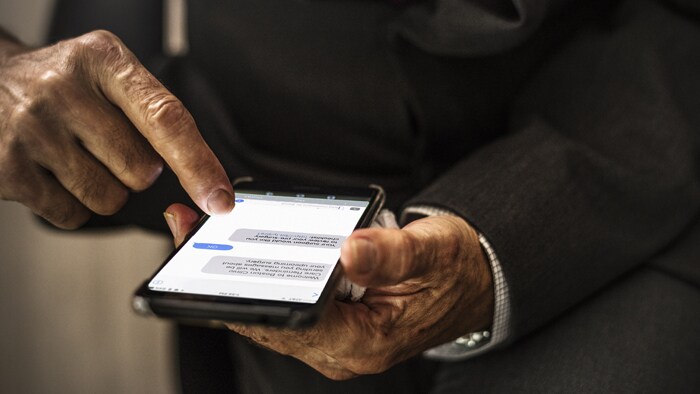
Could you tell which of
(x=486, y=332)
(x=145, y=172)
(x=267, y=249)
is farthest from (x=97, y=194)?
(x=486, y=332)

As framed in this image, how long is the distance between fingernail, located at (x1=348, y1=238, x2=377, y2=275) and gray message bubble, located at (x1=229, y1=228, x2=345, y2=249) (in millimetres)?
74

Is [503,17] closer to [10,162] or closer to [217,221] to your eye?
[217,221]

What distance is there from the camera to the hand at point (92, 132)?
1.40ft

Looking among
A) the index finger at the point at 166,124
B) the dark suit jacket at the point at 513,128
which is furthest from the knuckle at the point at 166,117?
the dark suit jacket at the point at 513,128

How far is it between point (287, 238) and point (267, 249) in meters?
0.02

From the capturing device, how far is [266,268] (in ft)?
1.37

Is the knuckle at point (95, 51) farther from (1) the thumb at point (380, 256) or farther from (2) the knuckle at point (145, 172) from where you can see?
A: (1) the thumb at point (380, 256)

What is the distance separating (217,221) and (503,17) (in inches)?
11.8

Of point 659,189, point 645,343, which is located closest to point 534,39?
point 659,189

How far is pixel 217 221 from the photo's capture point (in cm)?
47

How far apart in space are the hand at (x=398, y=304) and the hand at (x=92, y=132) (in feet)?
0.18

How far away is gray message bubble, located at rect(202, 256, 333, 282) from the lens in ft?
1.34

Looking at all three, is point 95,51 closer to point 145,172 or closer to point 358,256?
point 145,172

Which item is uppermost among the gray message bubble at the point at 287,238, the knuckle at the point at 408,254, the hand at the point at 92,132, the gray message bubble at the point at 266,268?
the hand at the point at 92,132
